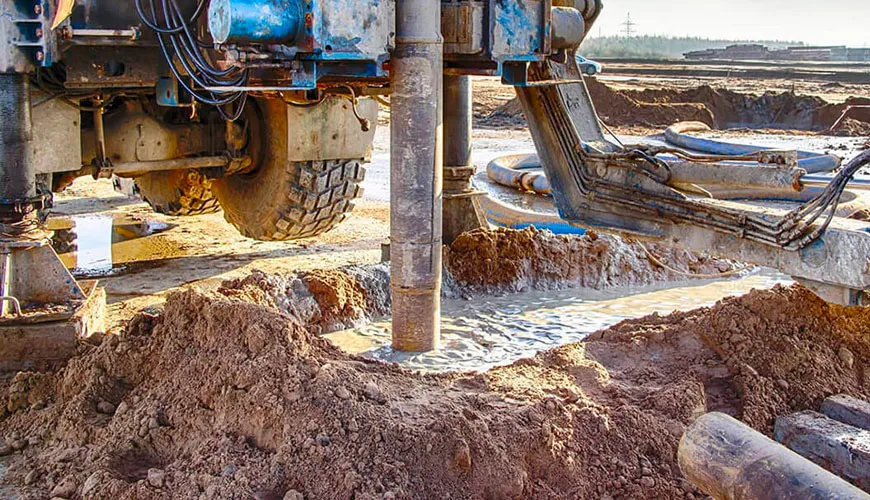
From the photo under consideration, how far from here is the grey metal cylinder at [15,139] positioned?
5637 mm

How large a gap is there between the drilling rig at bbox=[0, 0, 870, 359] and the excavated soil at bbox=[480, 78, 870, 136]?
1384 centimetres

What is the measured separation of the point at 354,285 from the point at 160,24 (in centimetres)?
204

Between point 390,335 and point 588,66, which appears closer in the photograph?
point 390,335

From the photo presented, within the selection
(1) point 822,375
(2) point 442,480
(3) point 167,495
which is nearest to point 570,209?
(1) point 822,375

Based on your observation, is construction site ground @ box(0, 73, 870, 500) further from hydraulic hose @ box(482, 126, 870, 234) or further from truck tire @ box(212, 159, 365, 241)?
hydraulic hose @ box(482, 126, 870, 234)

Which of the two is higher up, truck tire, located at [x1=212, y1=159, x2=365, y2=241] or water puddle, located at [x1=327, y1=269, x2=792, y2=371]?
truck tire, located at [x1=212, y1=159, x2=365, y2=241]

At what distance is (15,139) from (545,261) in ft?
12.0

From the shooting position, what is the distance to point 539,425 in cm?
416

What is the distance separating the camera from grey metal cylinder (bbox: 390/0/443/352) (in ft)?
17.5

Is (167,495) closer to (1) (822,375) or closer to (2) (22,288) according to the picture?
(2) (22,288)

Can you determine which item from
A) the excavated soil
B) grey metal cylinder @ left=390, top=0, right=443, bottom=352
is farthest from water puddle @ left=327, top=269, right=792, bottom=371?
the excavated soil

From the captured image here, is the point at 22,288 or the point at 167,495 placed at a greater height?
the point at 22,288

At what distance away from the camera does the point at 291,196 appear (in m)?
7.21

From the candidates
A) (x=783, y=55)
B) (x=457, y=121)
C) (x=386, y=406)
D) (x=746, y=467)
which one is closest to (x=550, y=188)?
(x=457, y=121)
